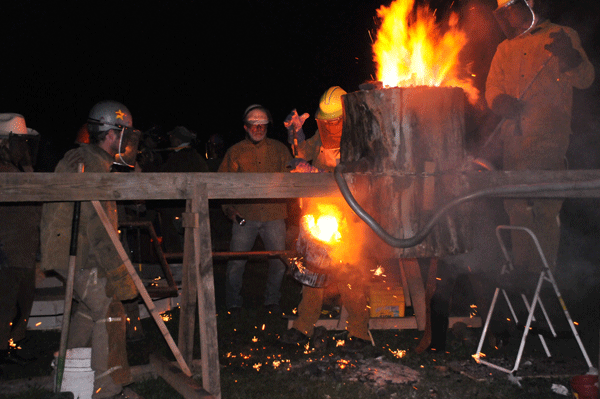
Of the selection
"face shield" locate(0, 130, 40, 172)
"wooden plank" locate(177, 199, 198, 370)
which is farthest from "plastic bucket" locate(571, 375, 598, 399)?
"face shield" locate(0, 130, 40, 172)

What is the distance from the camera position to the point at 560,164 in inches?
174

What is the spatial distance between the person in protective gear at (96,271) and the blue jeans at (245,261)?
8.55 feet

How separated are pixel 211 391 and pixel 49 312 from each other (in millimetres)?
3591

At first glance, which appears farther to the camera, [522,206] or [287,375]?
[522,206]

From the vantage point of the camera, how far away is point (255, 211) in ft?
21.4

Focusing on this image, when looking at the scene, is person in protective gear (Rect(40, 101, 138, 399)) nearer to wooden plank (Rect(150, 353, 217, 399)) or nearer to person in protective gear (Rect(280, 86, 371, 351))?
wooden plank (Rect(150, 353, 217, 399))

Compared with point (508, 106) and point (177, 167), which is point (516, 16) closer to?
point (508, 106)

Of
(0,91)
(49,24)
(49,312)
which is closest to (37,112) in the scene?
(0,91)

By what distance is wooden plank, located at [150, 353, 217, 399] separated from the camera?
338 cm

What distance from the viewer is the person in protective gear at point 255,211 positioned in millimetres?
6500

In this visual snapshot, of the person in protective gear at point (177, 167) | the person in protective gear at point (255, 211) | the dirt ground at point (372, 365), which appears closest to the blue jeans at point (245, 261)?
the person in protective gear at point (255, 211)

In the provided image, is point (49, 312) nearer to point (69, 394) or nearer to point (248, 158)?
point (69, 394)

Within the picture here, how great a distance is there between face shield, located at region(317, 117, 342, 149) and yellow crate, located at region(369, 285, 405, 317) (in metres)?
1.82

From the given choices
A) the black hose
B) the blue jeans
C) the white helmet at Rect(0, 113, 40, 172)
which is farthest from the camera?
the blue jeans
